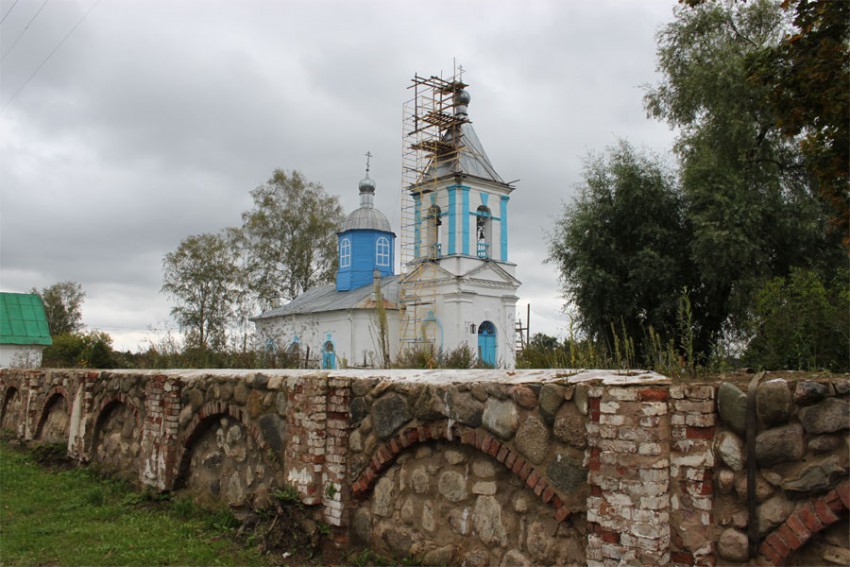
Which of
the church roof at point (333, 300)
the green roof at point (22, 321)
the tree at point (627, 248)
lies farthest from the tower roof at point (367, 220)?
the tree at point (627, 248)

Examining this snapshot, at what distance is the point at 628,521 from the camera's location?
3.73 metres

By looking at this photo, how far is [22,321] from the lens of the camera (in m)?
27.4

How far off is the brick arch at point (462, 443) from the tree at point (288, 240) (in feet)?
103

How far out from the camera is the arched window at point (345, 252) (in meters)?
32.2

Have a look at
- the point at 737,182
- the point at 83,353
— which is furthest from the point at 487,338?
the point at 83,353

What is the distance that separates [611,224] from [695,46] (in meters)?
4.89

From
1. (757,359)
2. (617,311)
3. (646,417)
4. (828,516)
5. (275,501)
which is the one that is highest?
(617,311)

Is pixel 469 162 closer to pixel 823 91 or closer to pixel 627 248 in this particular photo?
pixel 627 248

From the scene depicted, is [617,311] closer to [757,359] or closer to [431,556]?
[757,359]

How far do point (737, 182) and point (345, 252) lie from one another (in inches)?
800

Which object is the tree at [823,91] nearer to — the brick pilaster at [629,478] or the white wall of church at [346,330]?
the brick pilaster at [629,478]

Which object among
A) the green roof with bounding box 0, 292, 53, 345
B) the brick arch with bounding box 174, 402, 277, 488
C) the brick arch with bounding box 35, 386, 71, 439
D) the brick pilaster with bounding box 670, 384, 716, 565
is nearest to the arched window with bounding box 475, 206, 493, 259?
the green roof with bounding box 0, 292, 53, 345

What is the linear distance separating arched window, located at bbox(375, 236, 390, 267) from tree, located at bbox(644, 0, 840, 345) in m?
17.7

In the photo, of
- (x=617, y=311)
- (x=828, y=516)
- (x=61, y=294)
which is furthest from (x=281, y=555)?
(x=61, y=294)
